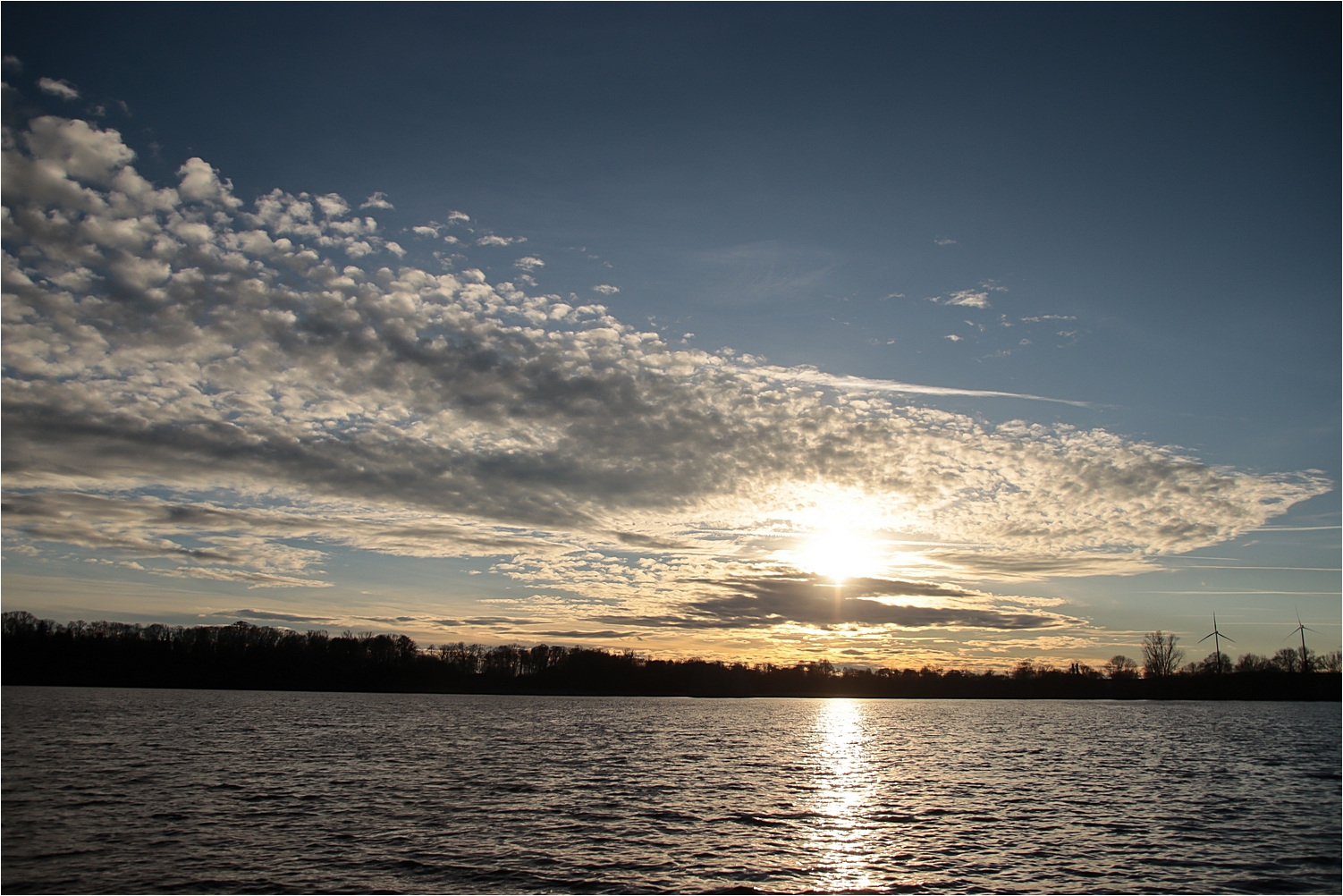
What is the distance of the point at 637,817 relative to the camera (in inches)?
1796

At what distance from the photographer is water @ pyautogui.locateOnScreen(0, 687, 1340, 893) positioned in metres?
33.1

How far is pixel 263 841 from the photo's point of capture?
37531 mm

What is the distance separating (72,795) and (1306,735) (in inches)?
6566

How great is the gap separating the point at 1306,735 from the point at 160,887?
533 feet

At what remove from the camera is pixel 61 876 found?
30.8 meters

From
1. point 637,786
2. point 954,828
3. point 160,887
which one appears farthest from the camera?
point 637,786

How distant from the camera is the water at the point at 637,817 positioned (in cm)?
3311

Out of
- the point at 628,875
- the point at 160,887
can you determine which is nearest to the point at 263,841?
the point at 160,887

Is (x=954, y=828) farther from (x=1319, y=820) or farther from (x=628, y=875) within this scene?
(x=1319, y=820)

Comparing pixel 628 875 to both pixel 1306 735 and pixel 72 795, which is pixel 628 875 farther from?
pixel 1306 735

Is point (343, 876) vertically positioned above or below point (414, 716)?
above

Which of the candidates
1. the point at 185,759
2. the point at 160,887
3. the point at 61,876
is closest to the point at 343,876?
the point at 160,887

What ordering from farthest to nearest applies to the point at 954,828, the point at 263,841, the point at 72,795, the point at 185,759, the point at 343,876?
the point at 185,759
the point at 72,795
the point at 954,828
the point at 263,841
the point at 343,876

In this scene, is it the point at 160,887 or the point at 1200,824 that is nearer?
the point at 160,887
